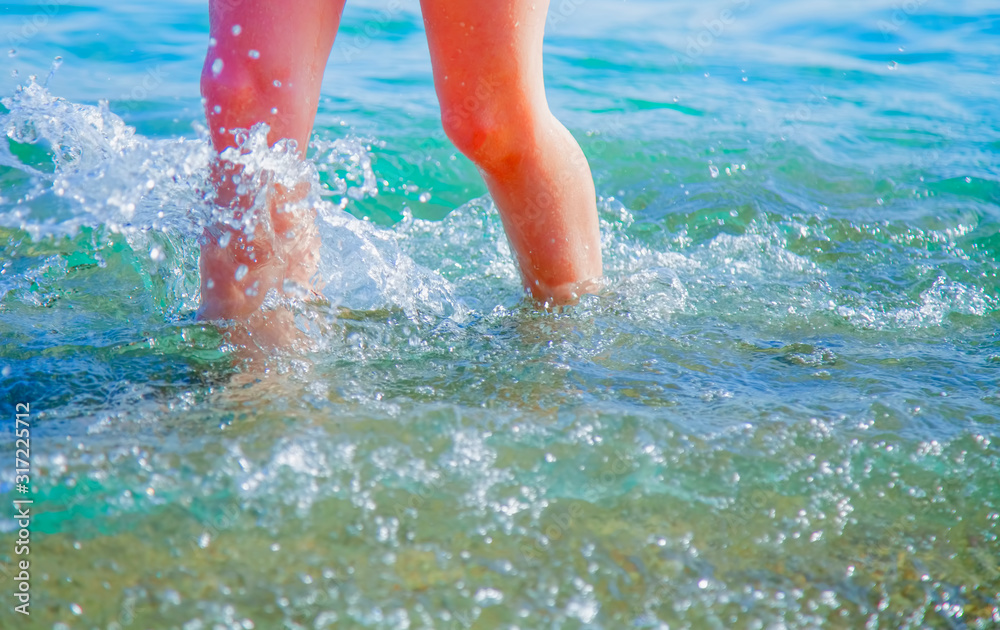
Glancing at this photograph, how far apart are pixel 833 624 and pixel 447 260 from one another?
152 centimetres

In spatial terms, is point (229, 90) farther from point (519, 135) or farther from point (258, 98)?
point (519, 135)

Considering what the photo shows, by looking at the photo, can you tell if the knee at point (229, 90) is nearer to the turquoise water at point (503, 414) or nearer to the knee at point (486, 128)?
the turquoise water at point (503, 414)

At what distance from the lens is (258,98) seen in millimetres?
1613

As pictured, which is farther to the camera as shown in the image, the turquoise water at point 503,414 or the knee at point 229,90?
the knee at point 229,90

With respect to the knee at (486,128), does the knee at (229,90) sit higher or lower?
higher

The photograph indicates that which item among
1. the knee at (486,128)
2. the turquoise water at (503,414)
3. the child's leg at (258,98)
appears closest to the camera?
the turquoise water at (503,414)

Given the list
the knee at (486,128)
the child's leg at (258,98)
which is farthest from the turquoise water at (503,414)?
the knee at (486,128)

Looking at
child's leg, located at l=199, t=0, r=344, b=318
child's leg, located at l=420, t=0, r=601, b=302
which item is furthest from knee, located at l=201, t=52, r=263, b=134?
child's leg, located at l=420, t=0, r=601, b=302

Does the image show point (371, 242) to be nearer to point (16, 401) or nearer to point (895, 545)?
point (16, 401)

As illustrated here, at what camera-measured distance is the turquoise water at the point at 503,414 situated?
111cm

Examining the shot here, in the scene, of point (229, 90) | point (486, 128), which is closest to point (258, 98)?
point (229, 90)

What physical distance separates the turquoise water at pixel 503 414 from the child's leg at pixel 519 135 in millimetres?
115

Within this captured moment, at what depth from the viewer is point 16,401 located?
4.78 feet

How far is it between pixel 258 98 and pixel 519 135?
1.72 feet
